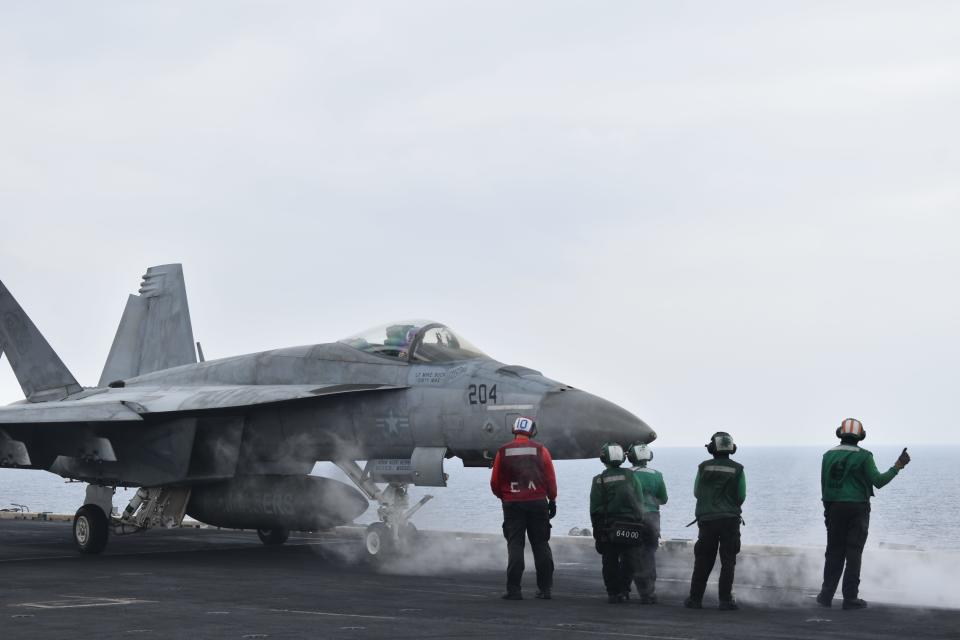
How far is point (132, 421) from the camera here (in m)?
18.1

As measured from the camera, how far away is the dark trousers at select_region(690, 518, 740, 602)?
37.6 feet

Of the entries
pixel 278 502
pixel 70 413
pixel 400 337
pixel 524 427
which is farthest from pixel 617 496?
pixel 70 413

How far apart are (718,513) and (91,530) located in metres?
11.0

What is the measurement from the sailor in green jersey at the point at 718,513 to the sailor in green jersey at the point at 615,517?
65 cm

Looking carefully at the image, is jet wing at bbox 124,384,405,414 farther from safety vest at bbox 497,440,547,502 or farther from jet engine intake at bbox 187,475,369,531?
safety vest at bbox 497,440,547,502

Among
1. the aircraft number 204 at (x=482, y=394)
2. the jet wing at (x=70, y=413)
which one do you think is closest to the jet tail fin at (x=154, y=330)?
the jet wing at (x=70, y=413)

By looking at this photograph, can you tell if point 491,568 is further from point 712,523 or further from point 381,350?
point 712,523

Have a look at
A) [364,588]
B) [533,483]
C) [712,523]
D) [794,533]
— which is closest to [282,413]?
[364,588]

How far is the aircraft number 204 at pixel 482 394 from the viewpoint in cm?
1571

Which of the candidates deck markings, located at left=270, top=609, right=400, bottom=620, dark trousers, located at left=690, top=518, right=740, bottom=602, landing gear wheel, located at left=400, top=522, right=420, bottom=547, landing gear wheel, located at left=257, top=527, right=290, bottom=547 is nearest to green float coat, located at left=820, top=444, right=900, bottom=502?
dark trousers, located at left=690, top=518, right=740, bottom=602

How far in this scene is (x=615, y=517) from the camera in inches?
473

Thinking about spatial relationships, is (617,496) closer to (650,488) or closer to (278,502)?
(650,488)

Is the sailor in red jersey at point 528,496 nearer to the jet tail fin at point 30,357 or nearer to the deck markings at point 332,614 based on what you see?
the deck markings at point 332,614

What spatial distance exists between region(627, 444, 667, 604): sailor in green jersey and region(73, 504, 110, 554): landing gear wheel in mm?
9242
